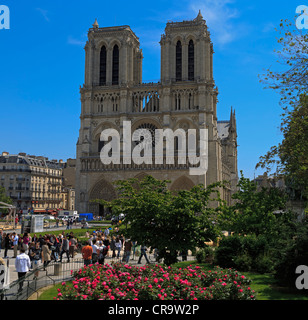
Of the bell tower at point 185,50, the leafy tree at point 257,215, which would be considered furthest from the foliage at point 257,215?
the bell tower at point 185,50

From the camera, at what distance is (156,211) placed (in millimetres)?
12680

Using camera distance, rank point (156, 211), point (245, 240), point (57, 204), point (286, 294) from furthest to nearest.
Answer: point (57, 204) → point (245, 240) → point (156, 211) → point (286, 294)

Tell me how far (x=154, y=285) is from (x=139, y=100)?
156 ft

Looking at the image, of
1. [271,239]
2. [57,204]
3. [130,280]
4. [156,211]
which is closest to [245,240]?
[271,239]

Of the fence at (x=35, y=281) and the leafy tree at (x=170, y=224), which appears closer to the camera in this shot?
the fence at (x=35, y=281)

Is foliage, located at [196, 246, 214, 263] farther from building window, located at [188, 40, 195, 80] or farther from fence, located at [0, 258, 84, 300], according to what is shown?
building window, located at [188, 40, 195, 80]

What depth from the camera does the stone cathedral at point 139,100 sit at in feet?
168

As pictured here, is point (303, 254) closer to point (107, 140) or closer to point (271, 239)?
point (271, 239)

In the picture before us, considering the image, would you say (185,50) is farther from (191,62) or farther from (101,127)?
(101,127)

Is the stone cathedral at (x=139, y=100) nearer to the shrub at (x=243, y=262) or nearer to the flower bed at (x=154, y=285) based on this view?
the shrub at (x=243, y=262)

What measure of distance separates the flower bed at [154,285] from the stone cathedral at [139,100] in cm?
3982

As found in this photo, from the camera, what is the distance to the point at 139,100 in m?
54.6

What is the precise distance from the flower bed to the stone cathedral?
39816 millimetres
